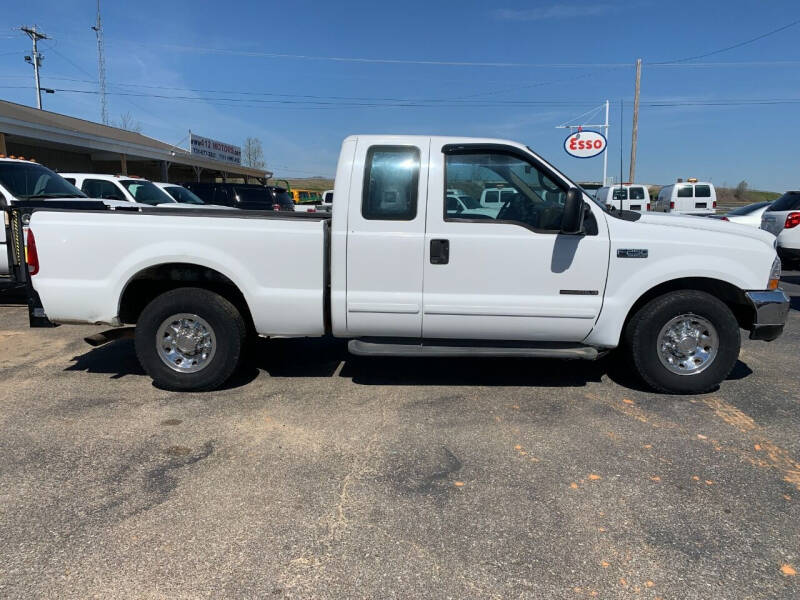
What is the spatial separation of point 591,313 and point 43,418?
4210 millimetres

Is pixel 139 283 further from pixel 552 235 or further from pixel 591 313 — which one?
pixel 591 313

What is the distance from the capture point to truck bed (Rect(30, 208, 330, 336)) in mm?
4414

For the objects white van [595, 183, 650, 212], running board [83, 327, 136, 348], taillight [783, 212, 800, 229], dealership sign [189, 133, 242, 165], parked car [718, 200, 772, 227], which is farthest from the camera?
dealership sign [189, 133, 242, 165]

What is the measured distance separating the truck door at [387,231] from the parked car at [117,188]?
917cm

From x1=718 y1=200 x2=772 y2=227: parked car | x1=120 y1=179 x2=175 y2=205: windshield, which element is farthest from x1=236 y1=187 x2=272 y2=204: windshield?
x1=718 y1=200 x2=772 y2=227: parked car

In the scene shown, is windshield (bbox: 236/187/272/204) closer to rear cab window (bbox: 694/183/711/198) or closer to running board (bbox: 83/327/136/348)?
running board (bbox: 83/327/136/348)

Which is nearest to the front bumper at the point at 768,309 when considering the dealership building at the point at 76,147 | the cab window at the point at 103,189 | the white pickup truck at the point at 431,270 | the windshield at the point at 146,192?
the white pickup truck at the point at 431,270

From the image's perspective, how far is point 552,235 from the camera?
4363mm

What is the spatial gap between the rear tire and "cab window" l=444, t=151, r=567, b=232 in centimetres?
211

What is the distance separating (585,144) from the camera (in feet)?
79.2

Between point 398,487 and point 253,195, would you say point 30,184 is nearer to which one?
point 253,195

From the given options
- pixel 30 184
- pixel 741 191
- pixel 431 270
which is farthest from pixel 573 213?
pixel 741 191

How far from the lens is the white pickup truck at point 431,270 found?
439 cm

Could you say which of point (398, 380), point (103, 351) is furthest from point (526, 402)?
point (103, 351)
